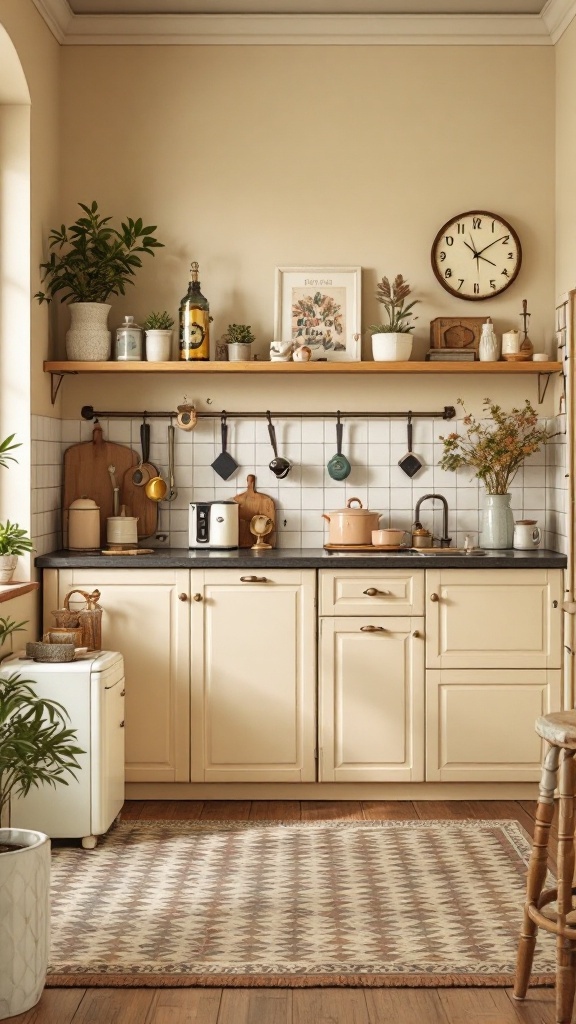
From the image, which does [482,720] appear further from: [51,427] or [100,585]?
[51,427]

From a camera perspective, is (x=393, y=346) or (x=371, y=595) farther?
(x=393, y=346)

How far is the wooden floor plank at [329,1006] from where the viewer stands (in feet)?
7.82

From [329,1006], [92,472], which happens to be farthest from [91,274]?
[329,1006]

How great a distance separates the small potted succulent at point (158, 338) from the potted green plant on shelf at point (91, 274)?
157 mm

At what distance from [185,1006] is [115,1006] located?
16 centimetres

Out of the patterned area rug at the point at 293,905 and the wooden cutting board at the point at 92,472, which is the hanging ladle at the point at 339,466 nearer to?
the wooden cutting board at the point at 92,472

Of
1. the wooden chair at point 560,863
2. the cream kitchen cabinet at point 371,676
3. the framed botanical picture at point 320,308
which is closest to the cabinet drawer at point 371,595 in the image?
the cream kitchen cabinet at point 371,676

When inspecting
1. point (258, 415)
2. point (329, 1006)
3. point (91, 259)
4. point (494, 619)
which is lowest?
point (329, 1006)

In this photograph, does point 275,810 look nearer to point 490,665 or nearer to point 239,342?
point 490,665

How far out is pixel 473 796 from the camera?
3.99 meters

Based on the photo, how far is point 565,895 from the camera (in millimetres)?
2264

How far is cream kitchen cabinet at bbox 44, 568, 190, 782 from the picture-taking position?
3895mm

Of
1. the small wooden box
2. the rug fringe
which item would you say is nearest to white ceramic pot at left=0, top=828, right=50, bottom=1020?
the rug fringe

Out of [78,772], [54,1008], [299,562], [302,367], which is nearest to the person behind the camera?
[54,1008]
